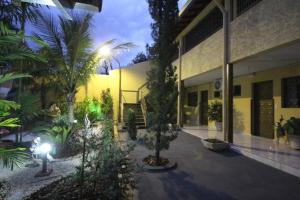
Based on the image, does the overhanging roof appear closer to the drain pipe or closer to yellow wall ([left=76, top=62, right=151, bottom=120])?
the drain pipe

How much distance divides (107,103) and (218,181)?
1088cm

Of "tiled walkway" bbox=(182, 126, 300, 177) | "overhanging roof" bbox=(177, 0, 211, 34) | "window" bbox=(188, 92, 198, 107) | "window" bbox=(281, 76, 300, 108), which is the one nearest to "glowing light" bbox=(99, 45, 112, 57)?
"overhanging roof" bbox=(177, 0, 211, 34)

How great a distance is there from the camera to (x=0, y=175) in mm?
4363

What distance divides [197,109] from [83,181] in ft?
40.6

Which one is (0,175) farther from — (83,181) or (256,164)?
(256,164)

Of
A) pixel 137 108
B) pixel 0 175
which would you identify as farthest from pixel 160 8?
pixel 137 108

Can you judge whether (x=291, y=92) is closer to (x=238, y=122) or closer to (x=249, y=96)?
(x=249, y=96)

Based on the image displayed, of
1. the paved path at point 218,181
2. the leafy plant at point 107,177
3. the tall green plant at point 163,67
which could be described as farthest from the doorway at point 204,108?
the leafy plant at point 107,177

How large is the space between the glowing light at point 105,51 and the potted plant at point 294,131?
6.96 meters

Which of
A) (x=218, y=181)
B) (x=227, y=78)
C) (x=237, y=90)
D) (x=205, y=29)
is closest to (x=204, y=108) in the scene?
(x=237, y=90)

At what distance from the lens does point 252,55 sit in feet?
19.0

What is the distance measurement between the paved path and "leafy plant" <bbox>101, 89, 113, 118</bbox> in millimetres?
8665

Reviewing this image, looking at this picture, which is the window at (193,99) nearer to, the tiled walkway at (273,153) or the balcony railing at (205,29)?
the balcony railing at (205,29)

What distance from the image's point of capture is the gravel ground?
3618mm
